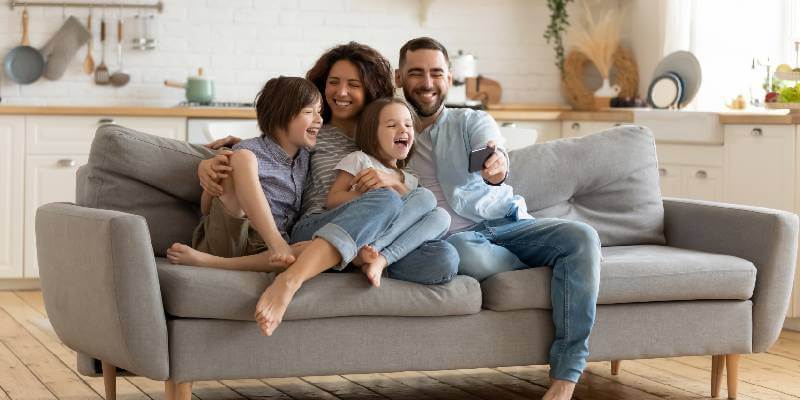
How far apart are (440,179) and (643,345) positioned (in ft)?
2.53

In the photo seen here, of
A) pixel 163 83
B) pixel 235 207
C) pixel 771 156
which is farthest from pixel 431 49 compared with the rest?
pixel 163 83

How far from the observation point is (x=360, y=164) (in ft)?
11.0

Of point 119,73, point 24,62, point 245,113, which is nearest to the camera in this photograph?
point 245,113

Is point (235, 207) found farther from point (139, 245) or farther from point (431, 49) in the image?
point (431, 49)

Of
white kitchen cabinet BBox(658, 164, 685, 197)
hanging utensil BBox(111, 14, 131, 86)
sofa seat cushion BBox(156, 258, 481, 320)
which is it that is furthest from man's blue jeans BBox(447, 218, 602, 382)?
hanging utensil BBox(111, 14, 131, 86)

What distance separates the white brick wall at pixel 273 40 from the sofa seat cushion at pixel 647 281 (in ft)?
10.8

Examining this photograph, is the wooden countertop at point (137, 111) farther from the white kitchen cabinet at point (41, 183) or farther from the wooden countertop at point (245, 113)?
the white kitchen cabinet at point (41, 183)

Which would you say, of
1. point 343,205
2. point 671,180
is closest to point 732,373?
point 343,205

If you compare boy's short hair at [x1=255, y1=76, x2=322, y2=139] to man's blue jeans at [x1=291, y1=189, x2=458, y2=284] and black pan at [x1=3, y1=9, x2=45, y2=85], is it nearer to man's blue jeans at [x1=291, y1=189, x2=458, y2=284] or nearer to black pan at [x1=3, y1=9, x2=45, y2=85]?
man's blue jeans at [x1=291, y1=189, x2=458, y2=284]

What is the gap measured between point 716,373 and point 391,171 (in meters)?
1.23

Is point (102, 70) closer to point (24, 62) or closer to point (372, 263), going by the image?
point (24, 62)

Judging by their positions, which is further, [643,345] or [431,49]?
[431,49]

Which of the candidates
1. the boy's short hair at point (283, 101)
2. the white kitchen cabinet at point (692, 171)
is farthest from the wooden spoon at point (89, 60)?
the boy's short hair at point (283, 101)

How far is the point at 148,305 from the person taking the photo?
9.45ft
